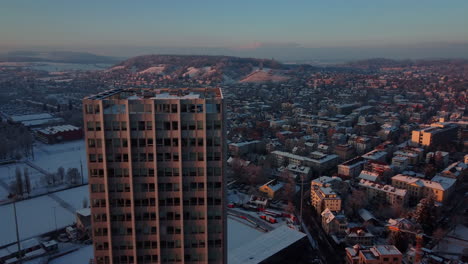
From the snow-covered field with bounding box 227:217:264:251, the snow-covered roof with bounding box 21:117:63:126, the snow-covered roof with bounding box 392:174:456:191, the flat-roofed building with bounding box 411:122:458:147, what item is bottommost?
the snow-covered field with bounding box 227:217:264:251

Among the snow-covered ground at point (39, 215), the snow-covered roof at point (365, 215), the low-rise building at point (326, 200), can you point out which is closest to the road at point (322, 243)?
the low-rise building at point (326, 200)

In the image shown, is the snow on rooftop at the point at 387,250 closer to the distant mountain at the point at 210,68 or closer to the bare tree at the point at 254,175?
the bare tree at the point at 254,175

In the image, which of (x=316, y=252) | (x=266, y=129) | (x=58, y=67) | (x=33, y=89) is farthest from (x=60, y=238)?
(x=58, y=67)

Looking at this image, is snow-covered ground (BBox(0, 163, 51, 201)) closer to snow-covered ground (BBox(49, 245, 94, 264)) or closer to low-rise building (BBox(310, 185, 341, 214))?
snow-covered ground (BBox(49, 245, 94, 264))

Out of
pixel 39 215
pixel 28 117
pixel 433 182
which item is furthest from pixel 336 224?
pixel 28 117

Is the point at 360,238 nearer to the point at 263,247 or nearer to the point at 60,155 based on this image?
the point at 263,247

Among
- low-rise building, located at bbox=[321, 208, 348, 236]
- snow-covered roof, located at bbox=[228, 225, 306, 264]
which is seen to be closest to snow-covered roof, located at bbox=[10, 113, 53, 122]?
snow-covered roof, located at bbox=[228, 225, 306, 264]
